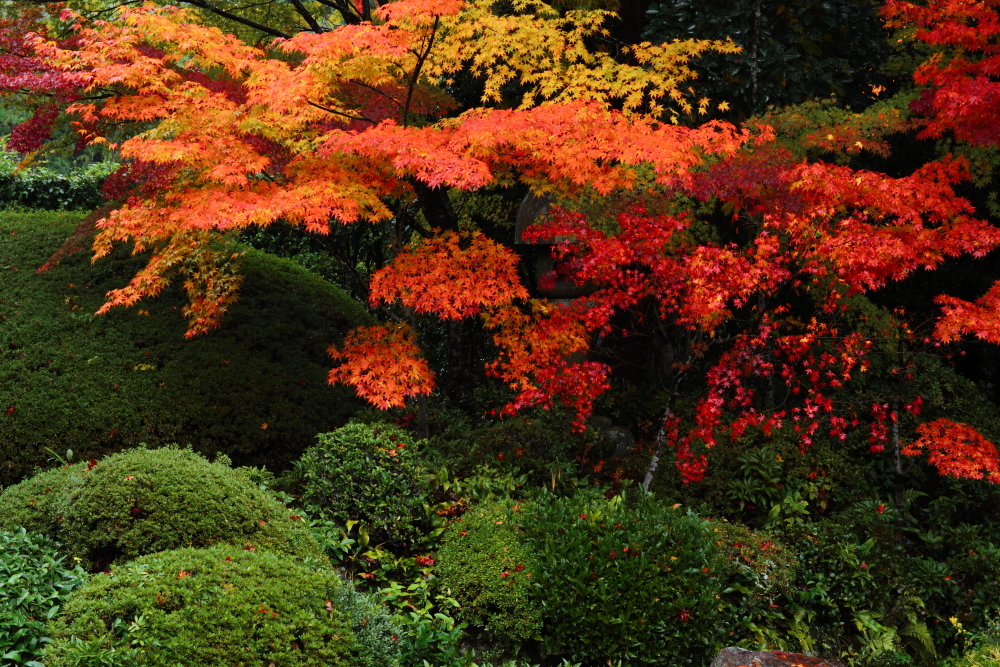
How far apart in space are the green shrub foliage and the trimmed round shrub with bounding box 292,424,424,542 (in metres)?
2.05

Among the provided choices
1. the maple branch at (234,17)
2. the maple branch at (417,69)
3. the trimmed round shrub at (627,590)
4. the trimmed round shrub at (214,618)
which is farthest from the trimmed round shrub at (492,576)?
the maple branch at (234,17)

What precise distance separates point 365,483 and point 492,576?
1.39 m

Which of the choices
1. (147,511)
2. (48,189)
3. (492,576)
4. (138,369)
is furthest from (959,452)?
(48,189)

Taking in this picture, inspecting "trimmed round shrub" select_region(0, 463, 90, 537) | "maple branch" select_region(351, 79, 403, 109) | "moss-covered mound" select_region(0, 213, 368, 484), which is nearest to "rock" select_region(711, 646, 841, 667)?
"trimmed round shrub" select_region(0, 463, 90, 537)

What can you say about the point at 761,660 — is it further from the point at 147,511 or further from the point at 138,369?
the point at 138,369

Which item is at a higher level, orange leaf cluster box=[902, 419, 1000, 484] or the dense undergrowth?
orange leaf cluster box=[902, 419, 1000, 484]

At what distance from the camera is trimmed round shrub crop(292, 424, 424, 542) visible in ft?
21.5

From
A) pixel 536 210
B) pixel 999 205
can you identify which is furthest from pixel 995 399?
pixel 536 210

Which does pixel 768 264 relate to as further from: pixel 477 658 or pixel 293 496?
pixel 293 496

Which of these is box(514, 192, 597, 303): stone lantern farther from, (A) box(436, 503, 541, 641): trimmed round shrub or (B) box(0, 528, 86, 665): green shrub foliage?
(B) box(0, 528, 86, 665): green shrub foliage

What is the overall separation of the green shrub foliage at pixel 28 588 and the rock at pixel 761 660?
3.99m

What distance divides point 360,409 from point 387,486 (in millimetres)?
2528

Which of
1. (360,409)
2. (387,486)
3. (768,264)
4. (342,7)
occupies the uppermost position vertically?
(342,7)

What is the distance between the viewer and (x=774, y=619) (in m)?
6.73
